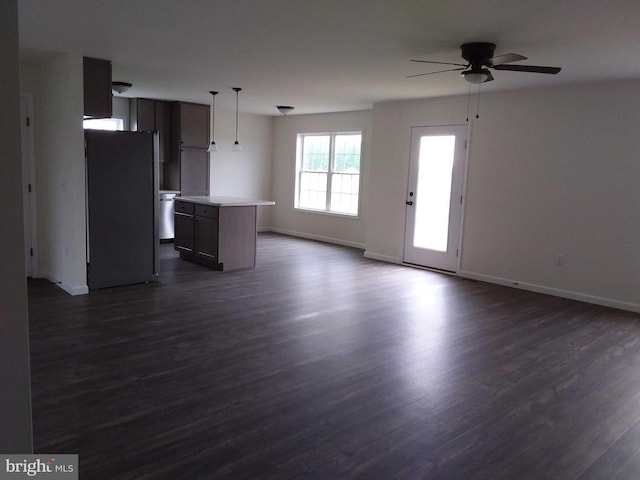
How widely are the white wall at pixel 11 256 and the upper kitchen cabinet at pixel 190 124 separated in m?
7.25

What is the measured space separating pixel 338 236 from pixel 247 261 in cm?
273

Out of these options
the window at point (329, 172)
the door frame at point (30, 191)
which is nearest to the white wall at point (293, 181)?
the window at point (329, 172)

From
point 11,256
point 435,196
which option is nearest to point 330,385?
point 11,256

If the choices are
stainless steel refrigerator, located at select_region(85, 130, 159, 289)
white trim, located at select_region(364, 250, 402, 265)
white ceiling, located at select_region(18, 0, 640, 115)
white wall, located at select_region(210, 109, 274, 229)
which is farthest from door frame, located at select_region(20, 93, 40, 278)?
white trim, located at select_region(364, 250, 402, 265)

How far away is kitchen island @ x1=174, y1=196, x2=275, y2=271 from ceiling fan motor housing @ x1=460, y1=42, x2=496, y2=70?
3.44 m

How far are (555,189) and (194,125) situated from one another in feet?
18.9

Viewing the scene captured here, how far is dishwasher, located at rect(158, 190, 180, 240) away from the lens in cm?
805

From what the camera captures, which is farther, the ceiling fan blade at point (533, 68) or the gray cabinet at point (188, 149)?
the gray cabinet at point (188, 149)

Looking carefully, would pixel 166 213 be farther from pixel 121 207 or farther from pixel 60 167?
pixel 60 167

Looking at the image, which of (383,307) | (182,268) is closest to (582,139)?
(383,307)

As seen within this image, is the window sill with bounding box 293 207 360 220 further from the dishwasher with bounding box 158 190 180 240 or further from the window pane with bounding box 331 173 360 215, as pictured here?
the dishwasher with bounding box 158 190 180 240

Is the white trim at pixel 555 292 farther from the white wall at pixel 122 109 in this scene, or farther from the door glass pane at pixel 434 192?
the white wall at pixel 122 109

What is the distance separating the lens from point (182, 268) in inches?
256

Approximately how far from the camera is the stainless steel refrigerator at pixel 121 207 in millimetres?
5078
